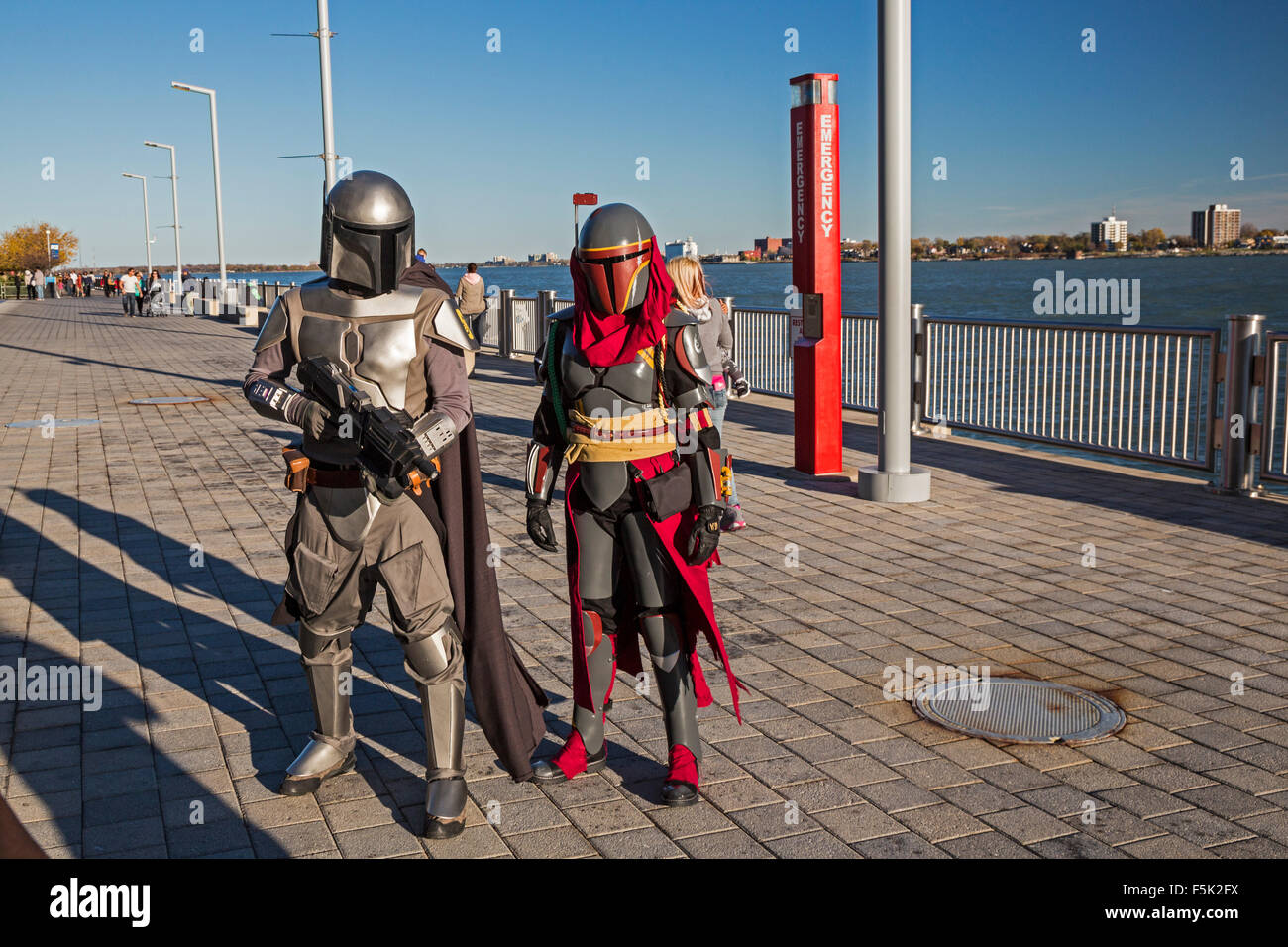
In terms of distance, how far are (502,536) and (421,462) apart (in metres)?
4.66

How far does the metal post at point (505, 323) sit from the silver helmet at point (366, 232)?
1977 centimetres

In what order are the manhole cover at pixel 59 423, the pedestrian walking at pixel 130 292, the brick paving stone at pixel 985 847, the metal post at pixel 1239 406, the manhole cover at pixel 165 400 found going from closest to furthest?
1. the brick paving stone at pixel 985 847
2. the metal post at pixel 1239 406
3. the manhole cover at pixel 59 423
4. the manhole cover at pixel 165 400
5. the pedestrian walking at pixel 130 292

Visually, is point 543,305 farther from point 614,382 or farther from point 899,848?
point 899,848

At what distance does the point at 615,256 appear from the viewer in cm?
408

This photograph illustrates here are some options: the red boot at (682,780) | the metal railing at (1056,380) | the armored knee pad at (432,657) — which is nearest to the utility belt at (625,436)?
the armored knee pad at (432,657)

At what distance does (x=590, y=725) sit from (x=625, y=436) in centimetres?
109

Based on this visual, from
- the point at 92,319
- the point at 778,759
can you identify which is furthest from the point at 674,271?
the point at 92,319

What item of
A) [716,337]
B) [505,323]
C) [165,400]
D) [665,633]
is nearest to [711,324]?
[716,337]

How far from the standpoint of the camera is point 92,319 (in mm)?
42562

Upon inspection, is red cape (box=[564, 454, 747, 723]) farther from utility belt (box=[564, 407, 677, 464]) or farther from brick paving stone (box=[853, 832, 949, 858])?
brick paving stone (box=[853, 832, 949, 858])

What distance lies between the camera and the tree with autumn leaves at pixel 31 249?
99.6m

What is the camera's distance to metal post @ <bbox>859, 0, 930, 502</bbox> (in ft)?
29.0

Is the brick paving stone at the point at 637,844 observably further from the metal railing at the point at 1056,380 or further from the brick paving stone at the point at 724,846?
the metal railing at the point at 1056,380
